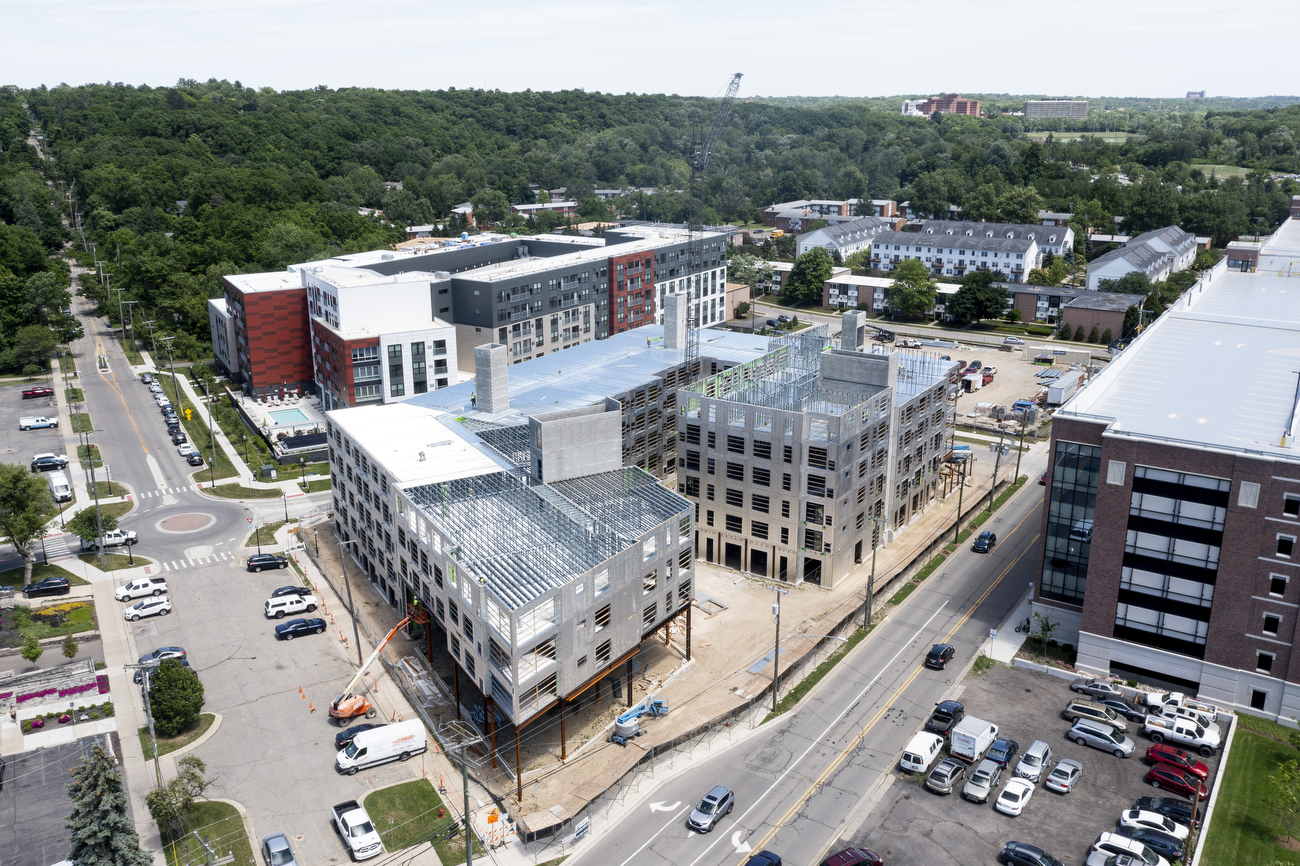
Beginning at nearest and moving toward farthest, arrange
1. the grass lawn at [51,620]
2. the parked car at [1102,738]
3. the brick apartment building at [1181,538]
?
the parked car at [1102,738] < the brick apartment building at [1181,538] < the grass lawn at [51,620]

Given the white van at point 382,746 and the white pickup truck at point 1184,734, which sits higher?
the white pickup truck at point 1184,734

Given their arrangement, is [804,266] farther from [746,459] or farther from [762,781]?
[762,781]

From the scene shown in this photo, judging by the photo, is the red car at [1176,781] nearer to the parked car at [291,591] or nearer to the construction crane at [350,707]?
the construction crane at [350,707]

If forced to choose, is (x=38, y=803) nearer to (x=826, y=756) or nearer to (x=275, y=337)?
(x=826, y=756)

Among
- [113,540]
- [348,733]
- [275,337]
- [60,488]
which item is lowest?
[348,733]

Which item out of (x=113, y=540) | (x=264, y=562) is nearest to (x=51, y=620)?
(x=113, y=540)

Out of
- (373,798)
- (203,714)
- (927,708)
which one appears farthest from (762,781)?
(203,714)

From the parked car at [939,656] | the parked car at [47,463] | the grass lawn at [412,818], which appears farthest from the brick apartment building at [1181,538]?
the parked car at [47,463]
